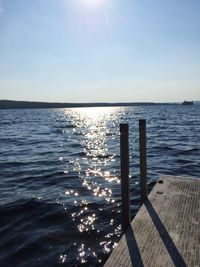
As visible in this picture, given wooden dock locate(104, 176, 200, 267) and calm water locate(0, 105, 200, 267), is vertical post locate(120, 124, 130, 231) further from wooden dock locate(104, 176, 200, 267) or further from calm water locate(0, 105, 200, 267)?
calm water locate(0, 105, 200, 267)

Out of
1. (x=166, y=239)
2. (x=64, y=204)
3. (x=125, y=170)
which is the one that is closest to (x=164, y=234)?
(x=166, y=239)

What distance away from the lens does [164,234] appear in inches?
225

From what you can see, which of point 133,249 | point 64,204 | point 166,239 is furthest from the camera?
point 64,204

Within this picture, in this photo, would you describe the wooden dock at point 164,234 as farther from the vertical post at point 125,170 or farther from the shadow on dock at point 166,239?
the vertical post at point 125,170

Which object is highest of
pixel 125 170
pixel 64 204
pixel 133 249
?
pixel 125 170

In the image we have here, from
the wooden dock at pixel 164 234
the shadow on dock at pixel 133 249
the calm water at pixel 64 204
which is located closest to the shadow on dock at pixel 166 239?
the wooden dock at pixel 164 234

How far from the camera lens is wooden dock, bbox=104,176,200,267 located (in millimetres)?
4906

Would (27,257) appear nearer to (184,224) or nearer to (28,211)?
(28,211)

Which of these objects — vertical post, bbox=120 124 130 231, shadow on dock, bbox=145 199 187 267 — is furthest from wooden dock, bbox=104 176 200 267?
vertical post, bbox=120 124 130 231

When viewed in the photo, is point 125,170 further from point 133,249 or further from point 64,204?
point 64,204

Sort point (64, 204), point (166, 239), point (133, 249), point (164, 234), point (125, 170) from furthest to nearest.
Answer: point (64, 204), point (125, 170), point (164, 234), point (166, 239), point (133, 249)

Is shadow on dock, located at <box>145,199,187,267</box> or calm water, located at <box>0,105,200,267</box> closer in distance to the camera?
shadow on dock, located at <box>145,199,187,267</box>

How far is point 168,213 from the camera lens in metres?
6.67

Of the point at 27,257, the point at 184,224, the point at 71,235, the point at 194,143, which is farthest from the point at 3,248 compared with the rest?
the point at 194,143
